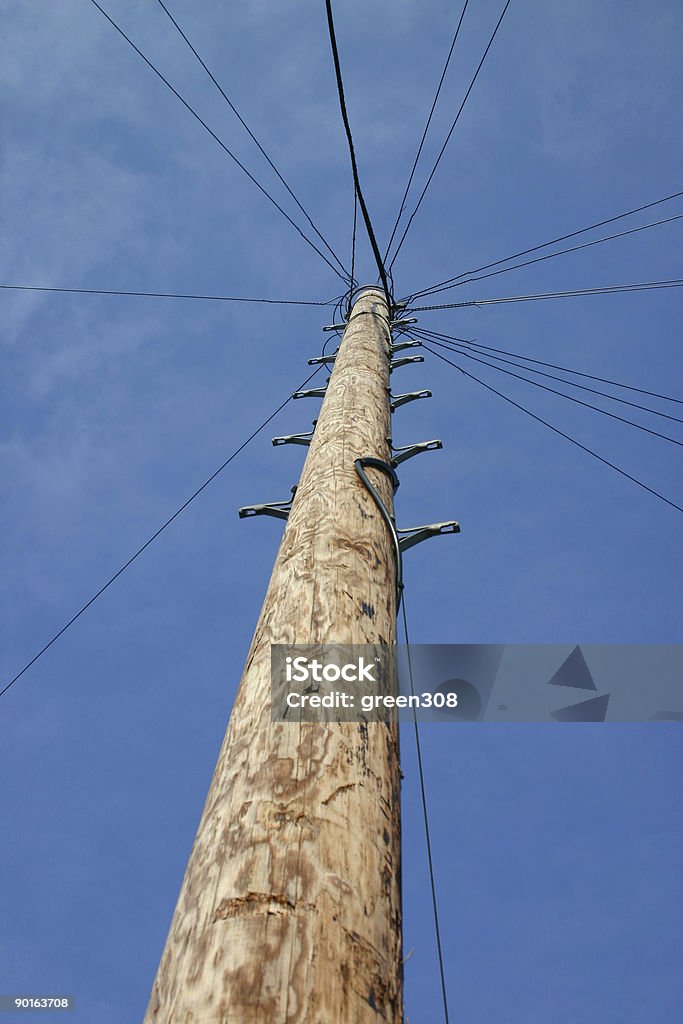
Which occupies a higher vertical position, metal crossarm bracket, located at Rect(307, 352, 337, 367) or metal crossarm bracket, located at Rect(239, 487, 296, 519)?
metal crossarm bracket, located at Rect(307, 352, 337, 367)

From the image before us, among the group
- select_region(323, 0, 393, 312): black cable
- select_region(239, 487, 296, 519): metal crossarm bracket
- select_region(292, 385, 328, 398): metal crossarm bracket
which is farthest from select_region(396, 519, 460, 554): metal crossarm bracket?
select_region(323, 0, 393, 312): black cable

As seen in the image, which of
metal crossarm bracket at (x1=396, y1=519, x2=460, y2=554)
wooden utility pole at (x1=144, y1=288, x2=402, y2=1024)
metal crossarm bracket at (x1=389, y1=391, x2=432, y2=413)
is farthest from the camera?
metal crossarm bracket at (x1=389, y1=391, x2=432, y2=413)

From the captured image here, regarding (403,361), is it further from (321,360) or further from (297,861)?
(297,861)

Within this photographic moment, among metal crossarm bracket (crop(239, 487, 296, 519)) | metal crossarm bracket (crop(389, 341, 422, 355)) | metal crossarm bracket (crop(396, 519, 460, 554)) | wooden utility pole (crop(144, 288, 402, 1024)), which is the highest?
metal crossarm bracket (crop(389, 341, 422, 355))

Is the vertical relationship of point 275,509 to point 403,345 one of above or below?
below

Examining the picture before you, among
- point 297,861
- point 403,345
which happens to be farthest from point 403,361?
point 297,861

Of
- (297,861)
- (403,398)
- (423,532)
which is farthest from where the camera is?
(403,398)

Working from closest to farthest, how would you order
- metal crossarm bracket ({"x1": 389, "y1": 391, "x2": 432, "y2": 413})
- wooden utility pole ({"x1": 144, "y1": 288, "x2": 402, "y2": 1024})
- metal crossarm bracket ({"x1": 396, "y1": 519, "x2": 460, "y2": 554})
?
1. wooden utility pole ({"x1": 144, "y1": 288, "x2": 402, "y2": 1024})
2. metal crossarm bracket ({"x1": 396, "y1": 519, "x2": 460, "y2": 554})
3. metal crossarm bracket ({"x1": 389, "y1": 391, "x2": 432, "y2": 413})

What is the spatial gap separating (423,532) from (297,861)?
6.61 feet

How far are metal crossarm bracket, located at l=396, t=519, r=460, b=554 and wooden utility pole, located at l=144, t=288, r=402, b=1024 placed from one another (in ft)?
2.97

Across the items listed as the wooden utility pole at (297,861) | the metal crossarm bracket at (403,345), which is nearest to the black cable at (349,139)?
the metal crossarm bracket at (403,345)

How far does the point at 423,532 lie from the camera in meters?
3.42

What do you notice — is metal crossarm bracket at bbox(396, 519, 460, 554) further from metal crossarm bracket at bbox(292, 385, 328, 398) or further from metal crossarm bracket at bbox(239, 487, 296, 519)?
metal crossarm bracket at bbox(292, 385, 328, 398)

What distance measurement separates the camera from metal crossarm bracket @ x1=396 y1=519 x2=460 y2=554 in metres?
3.40
